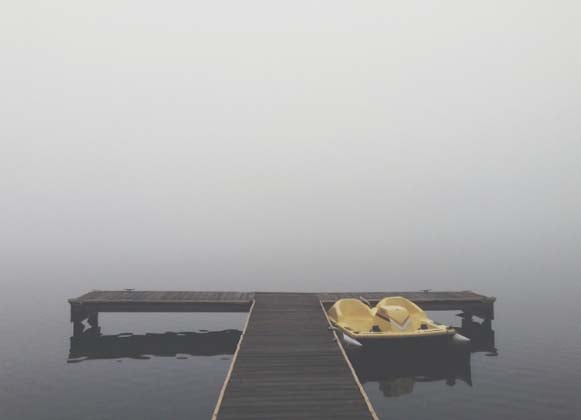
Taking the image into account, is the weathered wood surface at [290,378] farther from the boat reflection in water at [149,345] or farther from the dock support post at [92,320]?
the dock support post at [92,320]

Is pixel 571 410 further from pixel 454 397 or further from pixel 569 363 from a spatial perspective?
pixel 569 363

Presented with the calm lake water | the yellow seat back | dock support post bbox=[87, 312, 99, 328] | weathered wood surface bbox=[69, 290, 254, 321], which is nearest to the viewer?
the calm lake water

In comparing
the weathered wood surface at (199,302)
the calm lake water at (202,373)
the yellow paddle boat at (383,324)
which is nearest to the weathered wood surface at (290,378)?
the yellow paddle boat at (383,324)

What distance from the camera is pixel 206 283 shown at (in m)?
59.9

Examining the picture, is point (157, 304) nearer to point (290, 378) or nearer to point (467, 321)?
point (290, 378)

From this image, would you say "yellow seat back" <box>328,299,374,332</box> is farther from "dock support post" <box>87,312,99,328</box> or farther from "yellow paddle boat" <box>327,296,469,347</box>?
"dock support post" <box>87,312,99,328</box>

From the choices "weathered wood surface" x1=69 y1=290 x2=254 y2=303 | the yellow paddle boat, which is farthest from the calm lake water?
"weathered wood surface" x1=69 y1=290 x2=254 y2=303

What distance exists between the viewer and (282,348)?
1548 cm

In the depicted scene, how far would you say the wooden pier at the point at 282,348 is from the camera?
10.4 m

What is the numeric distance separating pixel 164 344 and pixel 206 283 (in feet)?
117

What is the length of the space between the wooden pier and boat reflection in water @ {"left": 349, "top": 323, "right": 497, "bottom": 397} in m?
2.55

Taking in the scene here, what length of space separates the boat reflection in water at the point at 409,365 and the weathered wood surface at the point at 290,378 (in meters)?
2.54

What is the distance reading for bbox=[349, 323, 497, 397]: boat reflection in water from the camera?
59.5 ft

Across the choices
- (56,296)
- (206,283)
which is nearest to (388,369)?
(56,296)
